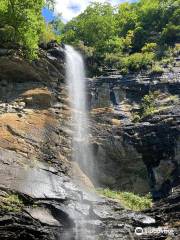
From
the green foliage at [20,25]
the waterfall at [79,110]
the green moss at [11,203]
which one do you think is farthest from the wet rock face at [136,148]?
the green moss at [11,203]

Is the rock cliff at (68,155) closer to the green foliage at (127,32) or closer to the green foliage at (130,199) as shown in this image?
the green foliage at (130,199)

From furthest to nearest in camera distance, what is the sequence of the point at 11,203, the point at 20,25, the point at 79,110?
the point at 20,25, the point at 79,110, the point at 11,203

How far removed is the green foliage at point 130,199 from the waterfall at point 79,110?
1.70 meters

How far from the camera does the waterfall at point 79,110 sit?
88.9 feet

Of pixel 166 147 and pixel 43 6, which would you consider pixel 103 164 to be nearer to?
pixel 166 147

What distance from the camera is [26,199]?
66.6ft

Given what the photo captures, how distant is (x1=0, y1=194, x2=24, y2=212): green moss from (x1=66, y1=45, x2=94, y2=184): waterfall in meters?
7.20

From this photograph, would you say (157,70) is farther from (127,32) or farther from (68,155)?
(127,32)

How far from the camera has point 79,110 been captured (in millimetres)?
30016

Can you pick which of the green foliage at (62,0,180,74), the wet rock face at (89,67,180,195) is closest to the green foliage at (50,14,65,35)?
the green foliage at (62,0,180,74)

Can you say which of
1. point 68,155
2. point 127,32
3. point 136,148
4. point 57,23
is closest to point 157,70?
point 136,148

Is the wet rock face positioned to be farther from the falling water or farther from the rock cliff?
the falling water

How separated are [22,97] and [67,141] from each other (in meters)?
3.96

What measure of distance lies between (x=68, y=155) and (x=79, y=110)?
4240 millimetres
